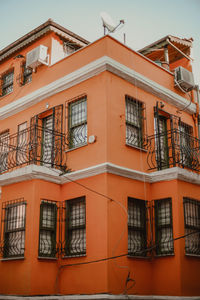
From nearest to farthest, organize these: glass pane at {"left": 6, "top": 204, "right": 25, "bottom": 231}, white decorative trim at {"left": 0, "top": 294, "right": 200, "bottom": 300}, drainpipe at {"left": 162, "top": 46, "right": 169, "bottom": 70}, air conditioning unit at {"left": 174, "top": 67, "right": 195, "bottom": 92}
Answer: white decorative trim at {"left": 0, "top": 294, "right": 200, "bottom": 300}
glass pane at {"left": 6, "top": 204, "right": 25, "bottom": 231}
air conditioning unit at {"left": 174, "top": 67, "right": 195, "bottom": 92}
drainpipe at {"left": 162, "top": 46, "right": 169, "bottom": 70}

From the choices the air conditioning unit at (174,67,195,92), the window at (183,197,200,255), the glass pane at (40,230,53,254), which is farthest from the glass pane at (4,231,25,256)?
the air conditioning unit at (174,67,195,92)

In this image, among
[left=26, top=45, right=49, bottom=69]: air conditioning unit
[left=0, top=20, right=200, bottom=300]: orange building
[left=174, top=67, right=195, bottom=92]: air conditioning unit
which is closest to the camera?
[left=0, top=20, right=200, bottom=300]: orange building

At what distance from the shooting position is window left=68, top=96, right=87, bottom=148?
41.3ft

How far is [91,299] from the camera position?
1037cm

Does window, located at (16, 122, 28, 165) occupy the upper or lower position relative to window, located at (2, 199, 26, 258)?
upper

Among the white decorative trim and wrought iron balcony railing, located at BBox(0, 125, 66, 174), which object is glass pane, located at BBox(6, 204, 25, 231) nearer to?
wrought iron balcony railing, located at BBox(0, 125, 66, 174)

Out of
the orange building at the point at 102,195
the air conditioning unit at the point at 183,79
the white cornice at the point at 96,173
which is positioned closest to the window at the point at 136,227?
the orange building at the point at 102,195

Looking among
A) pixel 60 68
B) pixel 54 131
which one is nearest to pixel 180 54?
pixel 60 68

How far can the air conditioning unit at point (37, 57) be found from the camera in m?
14.8

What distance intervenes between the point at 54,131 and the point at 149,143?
319cm

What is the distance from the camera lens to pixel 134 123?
42.6ft

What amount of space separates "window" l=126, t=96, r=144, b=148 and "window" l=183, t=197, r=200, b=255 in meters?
2.45

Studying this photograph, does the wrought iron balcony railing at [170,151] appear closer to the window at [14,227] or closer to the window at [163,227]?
the window at [163,227]

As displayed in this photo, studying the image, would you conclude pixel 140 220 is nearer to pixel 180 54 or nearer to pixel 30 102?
pixel 30 102
